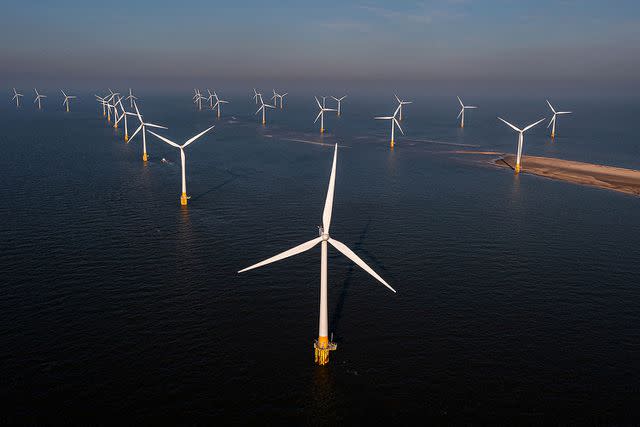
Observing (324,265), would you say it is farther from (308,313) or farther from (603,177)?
(603,177)

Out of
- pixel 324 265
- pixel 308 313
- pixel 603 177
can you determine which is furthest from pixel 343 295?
pixel 603 177

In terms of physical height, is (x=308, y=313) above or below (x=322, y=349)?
below

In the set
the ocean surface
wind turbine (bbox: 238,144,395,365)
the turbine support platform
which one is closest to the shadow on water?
the ocean surface

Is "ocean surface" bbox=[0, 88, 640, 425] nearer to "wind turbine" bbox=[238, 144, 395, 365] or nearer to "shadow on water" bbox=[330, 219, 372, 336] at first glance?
"shadow on water" bbox=[330, 219, 372, 336]

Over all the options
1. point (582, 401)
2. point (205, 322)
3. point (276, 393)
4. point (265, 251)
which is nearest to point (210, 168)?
point (265, 251)

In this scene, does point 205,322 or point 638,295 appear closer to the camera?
point 205,322

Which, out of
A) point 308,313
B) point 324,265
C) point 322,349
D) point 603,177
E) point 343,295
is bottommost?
point 308,313

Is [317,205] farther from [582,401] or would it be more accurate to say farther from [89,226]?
[582,401]

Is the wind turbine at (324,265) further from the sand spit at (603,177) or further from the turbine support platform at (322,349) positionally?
the sand spit at (603,177)
